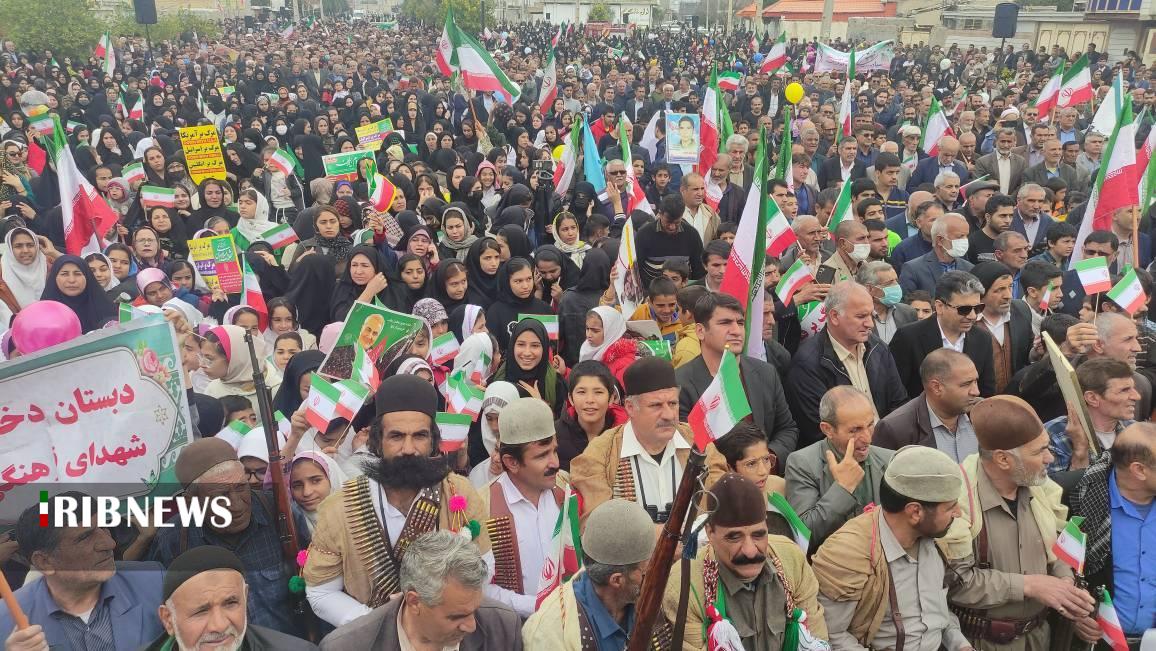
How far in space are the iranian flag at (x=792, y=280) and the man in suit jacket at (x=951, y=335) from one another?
2.21 feet

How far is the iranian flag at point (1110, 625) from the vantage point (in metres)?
3.01

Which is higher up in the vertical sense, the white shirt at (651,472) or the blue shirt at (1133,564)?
the white shirt at (651,472)

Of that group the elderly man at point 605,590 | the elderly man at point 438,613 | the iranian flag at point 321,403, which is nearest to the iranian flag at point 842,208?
the iranian flag at point 321,403

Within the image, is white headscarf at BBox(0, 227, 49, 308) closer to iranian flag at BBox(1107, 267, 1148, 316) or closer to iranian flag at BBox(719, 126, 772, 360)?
iranian flag at BBox(719, 126, 772, 360)

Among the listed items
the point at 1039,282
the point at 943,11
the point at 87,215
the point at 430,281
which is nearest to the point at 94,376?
the point at 430,281

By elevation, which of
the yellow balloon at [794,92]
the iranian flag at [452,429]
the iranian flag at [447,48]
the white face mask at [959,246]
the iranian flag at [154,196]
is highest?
the iranian flag at [447,48]

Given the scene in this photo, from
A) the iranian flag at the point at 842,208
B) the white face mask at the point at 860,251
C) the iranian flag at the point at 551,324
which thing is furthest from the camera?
the iranian flag at the point at 842,208

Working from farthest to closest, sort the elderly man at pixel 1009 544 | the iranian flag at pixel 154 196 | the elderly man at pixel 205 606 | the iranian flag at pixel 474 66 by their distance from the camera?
the iranian flag at pixel 474 66 < the iranian flag at pixel 154 196 < the elderly man at pixel 1009 544 < the elderly man at pixel 205 606

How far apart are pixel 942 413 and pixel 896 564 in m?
1.19

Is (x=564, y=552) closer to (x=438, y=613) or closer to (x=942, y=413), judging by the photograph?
(x=438, y=613)

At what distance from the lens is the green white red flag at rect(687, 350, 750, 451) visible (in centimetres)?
341

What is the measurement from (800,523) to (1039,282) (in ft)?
9.69

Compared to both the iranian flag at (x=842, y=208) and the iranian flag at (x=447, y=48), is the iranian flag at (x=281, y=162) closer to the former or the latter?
the iranian flag at (x=447, y=48)

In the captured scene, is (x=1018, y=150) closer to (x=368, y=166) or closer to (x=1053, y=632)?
(x=368, y=166)
